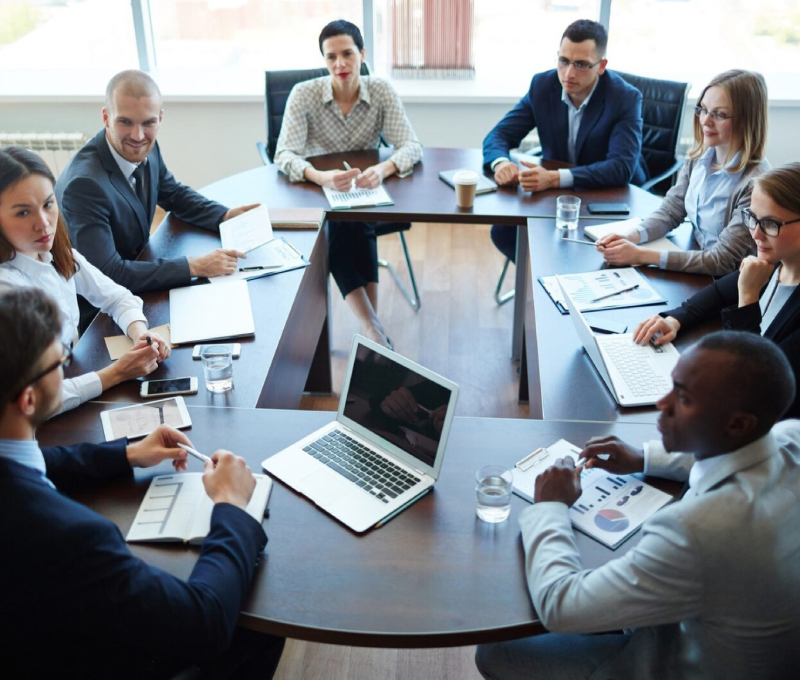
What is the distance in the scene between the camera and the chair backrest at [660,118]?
3613mm

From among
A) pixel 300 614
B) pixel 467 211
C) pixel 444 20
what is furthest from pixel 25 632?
pixel 444 20

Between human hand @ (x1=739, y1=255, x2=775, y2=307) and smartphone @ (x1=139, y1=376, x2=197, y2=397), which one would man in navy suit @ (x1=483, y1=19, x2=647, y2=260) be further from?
smartphone @ (x1=139, y1=376, x2=197, y2=397)

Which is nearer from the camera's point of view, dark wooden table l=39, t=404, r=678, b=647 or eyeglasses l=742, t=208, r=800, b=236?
dark wooden table l=39, t=404, r=678, b=647

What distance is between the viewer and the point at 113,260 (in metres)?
2.45

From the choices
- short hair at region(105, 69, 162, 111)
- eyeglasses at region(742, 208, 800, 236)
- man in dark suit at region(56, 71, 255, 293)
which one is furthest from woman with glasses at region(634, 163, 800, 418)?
short hair at region(105, 69, 162, 111)

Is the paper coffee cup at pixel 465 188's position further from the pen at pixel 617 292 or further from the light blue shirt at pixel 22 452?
the light blue shirt at pixel 22 452

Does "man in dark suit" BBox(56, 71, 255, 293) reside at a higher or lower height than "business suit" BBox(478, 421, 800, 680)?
higher

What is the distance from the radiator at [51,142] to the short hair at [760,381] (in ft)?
14.5

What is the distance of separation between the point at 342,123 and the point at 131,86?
1.16m

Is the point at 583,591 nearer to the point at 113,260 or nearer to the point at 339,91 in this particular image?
the point at 113,260

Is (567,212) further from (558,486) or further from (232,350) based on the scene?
(558,486)

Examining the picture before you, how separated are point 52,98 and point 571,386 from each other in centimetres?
404

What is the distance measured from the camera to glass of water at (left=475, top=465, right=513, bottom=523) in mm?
1549

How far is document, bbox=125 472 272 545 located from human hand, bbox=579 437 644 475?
668 mm
